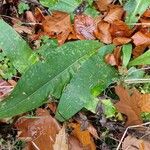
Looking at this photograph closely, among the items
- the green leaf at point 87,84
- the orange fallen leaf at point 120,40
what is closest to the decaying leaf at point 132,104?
the green leaf at point 87,84

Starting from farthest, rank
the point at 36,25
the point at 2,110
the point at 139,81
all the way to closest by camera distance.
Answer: the point at 36,25 → the point at 139,81 → the point at 2,110

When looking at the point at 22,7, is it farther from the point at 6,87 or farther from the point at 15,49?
the point at 6,87

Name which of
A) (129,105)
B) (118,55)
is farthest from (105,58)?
(129,105)

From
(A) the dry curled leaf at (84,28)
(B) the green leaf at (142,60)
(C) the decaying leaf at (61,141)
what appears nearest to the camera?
(C) the decaying leaf at (61,141)

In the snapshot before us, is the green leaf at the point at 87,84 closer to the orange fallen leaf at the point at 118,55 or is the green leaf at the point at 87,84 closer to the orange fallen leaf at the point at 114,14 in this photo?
the orange fallen leaf at the point at 118,55

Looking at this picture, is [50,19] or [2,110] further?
[50,19]

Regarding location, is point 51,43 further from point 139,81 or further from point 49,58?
point 139,81

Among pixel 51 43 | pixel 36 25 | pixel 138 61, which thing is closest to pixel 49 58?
pixel 51 43

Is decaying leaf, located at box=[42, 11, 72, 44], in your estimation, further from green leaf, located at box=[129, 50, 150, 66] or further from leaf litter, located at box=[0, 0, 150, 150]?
green leaf, located at box=[129, 50, 150, 66]
